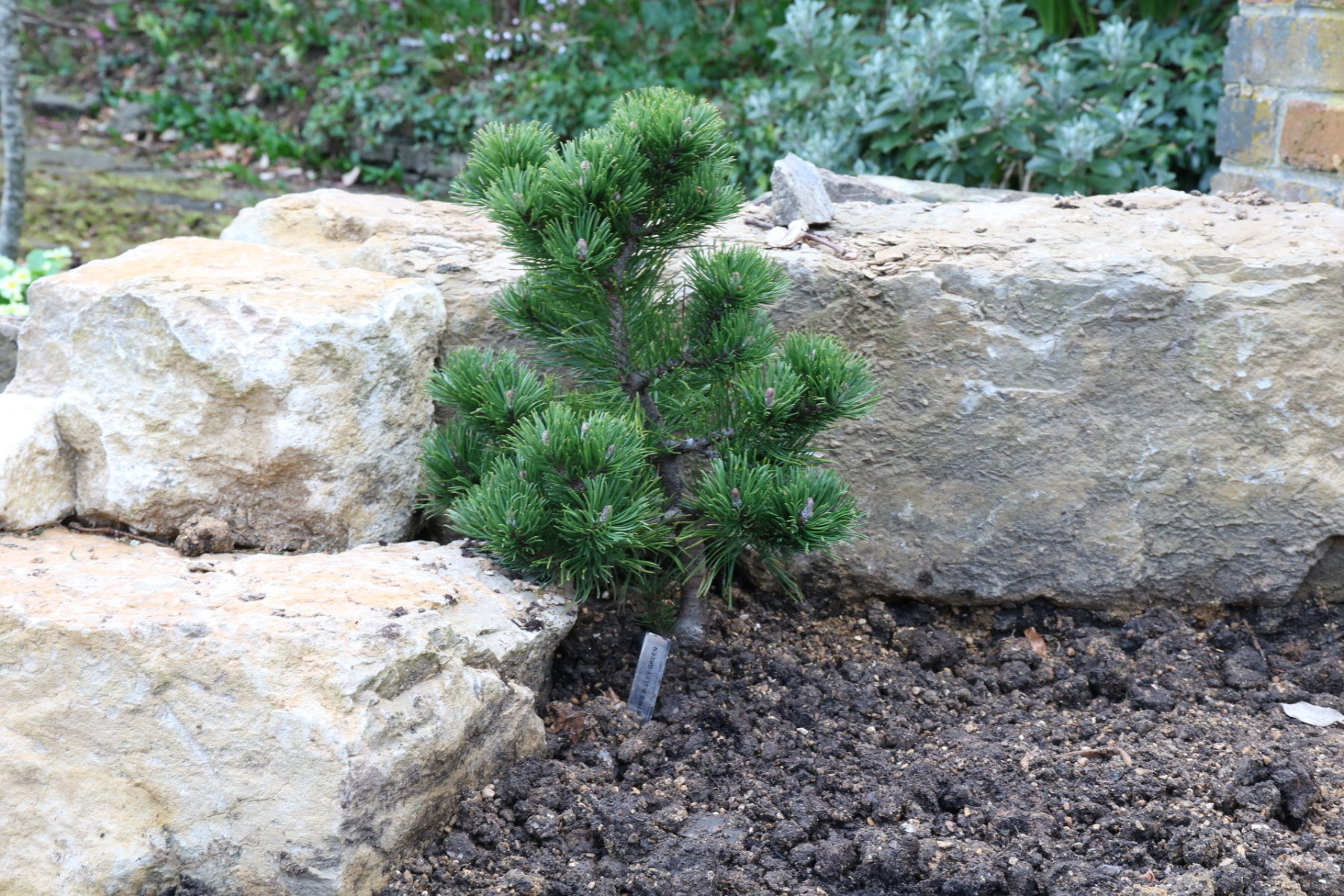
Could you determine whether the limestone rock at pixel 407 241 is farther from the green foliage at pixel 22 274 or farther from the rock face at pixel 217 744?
the green foliage at pixel 22 274

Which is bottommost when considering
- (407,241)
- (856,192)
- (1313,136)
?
(407,241)

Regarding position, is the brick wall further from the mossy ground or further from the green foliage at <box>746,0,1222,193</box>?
the mossy ground

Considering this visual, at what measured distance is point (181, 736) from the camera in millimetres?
1683

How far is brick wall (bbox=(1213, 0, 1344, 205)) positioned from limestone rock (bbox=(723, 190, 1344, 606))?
67 centimetres

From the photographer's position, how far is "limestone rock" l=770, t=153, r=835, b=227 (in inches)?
99.4

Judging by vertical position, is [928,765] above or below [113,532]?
below

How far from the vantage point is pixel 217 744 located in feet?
5.48

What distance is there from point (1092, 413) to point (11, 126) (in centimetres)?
369

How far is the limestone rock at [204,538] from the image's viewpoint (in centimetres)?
216

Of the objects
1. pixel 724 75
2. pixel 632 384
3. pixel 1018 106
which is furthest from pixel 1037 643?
pixel 724 75

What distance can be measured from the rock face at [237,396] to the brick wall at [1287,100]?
2290 mm

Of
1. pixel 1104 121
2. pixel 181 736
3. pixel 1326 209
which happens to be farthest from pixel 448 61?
pixel 181 736

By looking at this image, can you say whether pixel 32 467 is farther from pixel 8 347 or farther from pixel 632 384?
pixel 632 384

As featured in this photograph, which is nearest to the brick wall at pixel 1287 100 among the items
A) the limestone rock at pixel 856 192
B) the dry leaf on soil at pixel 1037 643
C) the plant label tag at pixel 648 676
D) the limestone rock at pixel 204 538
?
the limestone rock at pixel 856 192
